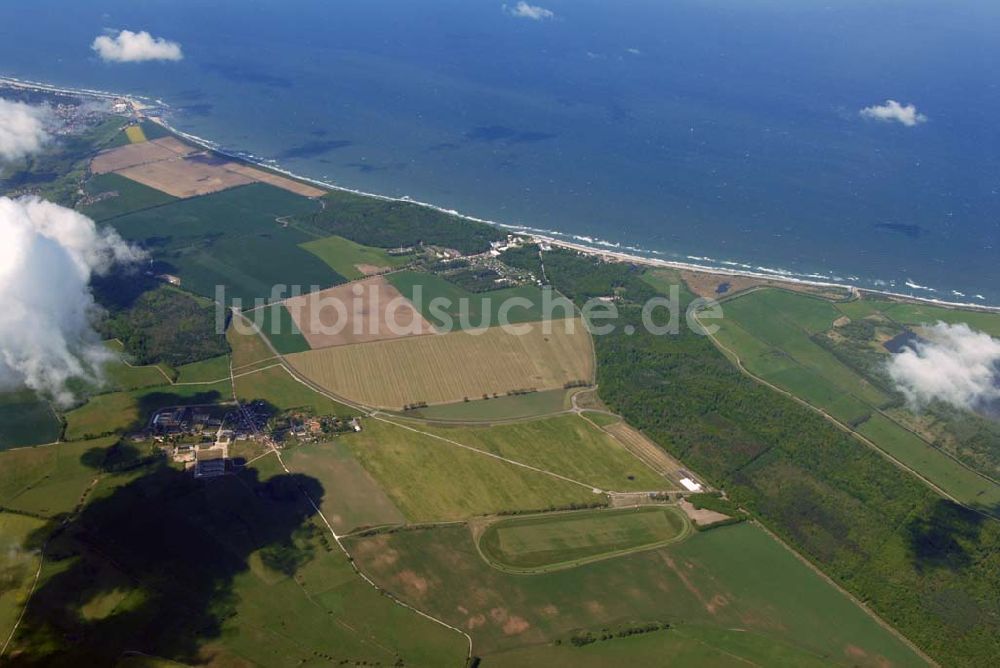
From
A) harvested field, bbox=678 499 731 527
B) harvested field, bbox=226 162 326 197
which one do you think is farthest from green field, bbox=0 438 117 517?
harvested field, bbox=226 162 326 197

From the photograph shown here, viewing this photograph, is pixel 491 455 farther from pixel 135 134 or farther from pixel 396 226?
pixel 135 134

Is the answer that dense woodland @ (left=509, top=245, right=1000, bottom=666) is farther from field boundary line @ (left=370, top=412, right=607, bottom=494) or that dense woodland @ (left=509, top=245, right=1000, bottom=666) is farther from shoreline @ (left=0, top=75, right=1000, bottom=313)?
shoreline @ (left=0, top=75, right=1000, bottom=313)

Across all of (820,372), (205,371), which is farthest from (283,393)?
(820,372)

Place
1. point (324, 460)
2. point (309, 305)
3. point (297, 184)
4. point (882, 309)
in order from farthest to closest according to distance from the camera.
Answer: point (297, 184) → point (882, 309) → point (309, 305) → point (324, 460)

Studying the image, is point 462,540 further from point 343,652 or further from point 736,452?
point 736,452

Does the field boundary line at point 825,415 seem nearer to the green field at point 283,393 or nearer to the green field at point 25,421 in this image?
the green field at point 283,393

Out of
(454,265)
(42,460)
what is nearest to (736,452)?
(454,265)
